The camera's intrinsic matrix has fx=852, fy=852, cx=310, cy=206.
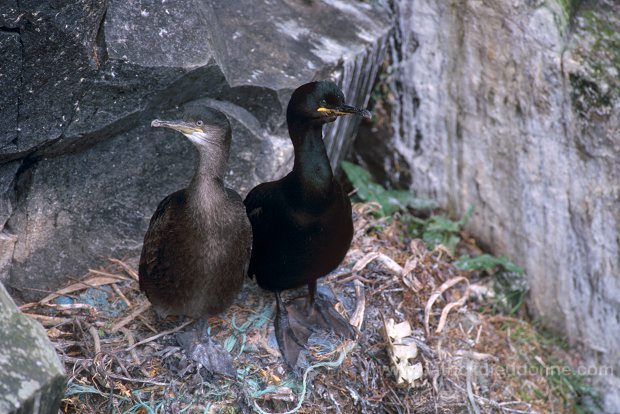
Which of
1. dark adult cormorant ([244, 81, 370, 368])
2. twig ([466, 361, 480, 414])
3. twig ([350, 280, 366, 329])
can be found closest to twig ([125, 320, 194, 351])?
dark adult cormorant ([244, 81, 370, 368])

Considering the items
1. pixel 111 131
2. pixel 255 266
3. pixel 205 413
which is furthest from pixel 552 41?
pixel 205 413

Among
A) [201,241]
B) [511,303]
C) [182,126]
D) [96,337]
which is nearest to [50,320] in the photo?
[96,337]

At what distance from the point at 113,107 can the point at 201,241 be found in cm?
87

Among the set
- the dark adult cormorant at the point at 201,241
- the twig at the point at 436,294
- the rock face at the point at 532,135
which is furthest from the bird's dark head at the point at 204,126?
the rock face at the point at 532,135

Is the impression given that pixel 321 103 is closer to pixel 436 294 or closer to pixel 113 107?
pixel 113 107

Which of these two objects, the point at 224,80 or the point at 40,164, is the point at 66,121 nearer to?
the point at 40,164

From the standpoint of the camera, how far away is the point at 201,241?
381cm

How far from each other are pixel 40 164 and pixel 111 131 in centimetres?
38

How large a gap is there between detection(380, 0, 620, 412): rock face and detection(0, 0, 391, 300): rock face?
2.50ft

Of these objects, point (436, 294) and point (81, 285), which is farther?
point (436, 294)

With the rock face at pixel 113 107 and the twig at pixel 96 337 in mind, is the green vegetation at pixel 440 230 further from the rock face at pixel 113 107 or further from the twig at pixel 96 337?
the twig at pixel 96 337

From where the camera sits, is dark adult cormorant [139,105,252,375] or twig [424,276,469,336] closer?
dark adult cormorant [139,105,252,375]

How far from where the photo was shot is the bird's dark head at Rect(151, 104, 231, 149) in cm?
376

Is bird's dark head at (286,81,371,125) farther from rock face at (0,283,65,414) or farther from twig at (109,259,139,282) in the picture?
rock face at (0,283,65,414)
